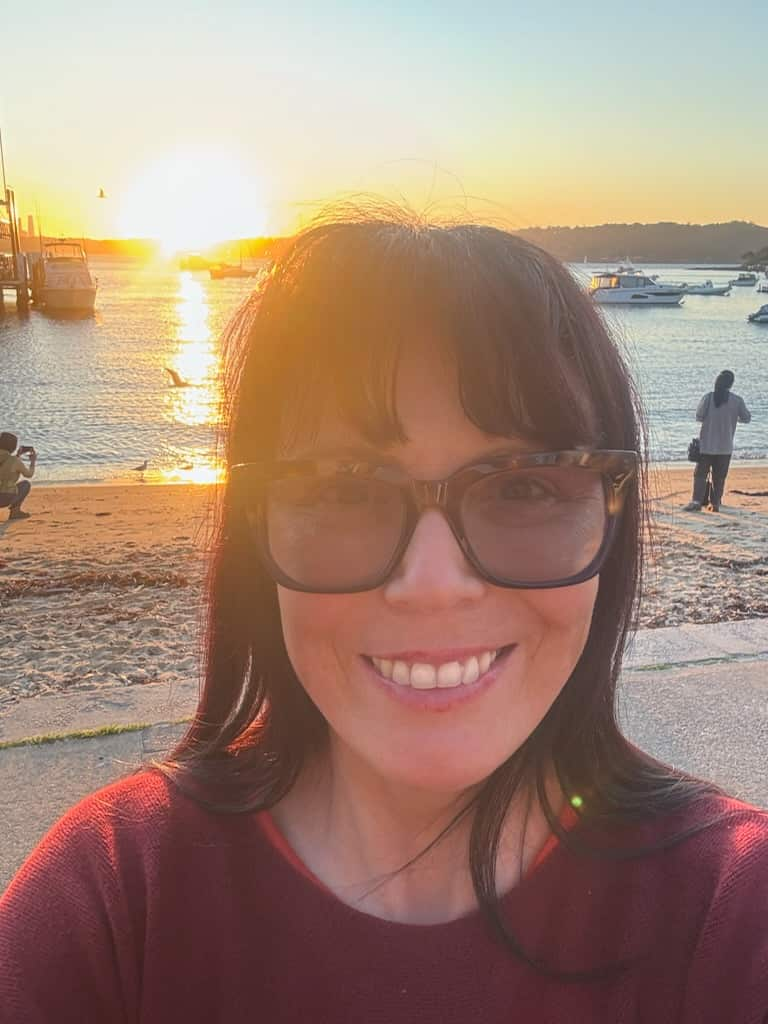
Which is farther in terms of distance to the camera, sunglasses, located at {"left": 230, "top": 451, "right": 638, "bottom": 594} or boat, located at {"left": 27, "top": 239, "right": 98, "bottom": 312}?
boat, located at {"left": 27, "top": 239, "right": 98, "bottom": 312}

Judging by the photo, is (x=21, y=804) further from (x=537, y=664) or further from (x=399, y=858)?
(x=537, y=664)

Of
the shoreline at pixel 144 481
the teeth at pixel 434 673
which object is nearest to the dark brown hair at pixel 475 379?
the teeth at pixel 434 673

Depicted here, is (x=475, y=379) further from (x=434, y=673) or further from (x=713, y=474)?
(x=713, y=474)

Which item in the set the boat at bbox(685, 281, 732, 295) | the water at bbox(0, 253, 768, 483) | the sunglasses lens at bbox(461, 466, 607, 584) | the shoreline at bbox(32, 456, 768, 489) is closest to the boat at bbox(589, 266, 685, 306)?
the water at bbox(0, 253, 768, 483)

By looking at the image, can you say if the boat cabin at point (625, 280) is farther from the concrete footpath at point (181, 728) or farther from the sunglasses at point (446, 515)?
the sunglasses at point (446, 515)

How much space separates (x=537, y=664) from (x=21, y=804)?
239 cm

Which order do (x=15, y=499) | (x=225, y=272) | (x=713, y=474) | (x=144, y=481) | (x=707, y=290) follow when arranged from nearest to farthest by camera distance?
(x=713, y=474) < (x=15, y=499) < (x=144, y=481) < (x=707, y=290) < (x=225, y=272)

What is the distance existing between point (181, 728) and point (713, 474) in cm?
1015

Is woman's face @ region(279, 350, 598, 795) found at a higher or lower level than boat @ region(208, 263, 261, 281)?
lower

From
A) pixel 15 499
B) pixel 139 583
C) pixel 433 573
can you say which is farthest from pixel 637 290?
pixel 433 573

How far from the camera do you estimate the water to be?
2020 cm

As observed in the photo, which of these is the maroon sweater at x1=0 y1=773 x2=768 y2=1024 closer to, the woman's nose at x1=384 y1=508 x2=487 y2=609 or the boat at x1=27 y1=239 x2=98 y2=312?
the woman's nose at x1=384 y1=508 x2=487 y2=609

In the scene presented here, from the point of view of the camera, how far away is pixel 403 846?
1268 mm

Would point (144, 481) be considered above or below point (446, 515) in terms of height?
below
